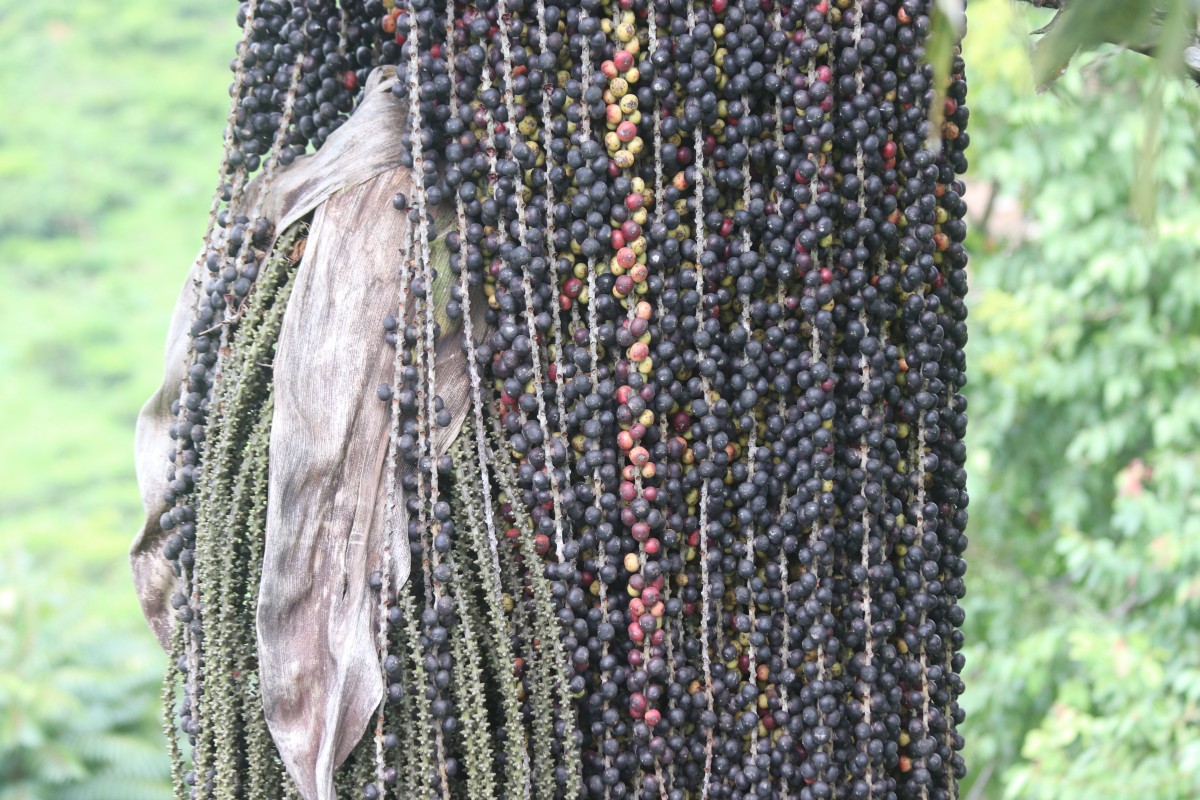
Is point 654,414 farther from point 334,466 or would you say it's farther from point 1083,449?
point 1083,449

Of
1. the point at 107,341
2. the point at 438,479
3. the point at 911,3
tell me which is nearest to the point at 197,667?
the point at 438,479

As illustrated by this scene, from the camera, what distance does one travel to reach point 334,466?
0.93 meters

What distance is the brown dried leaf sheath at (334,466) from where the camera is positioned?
36.2 inches

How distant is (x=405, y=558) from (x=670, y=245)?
1.11 ft

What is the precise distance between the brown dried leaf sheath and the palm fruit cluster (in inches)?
0.9

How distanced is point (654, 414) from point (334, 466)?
271 millimetres

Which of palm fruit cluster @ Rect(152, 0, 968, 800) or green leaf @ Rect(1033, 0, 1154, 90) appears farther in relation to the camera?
palm fruit cluster @ Rect(152, 0, 968, 800)

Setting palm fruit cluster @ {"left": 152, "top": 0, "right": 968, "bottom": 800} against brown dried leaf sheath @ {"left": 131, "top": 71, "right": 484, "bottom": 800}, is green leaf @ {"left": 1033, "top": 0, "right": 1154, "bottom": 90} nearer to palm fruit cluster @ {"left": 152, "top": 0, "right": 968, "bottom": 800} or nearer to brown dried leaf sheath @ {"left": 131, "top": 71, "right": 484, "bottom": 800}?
palm fruit cluster @ {"left": 152, "top": 0, "right": 968, "bottom": 800}

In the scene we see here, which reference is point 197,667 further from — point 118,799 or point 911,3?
point 118,799

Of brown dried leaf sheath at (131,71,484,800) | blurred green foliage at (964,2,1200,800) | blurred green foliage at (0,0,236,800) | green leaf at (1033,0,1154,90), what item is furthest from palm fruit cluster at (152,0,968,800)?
blurred green foliage at (0,0,236,800)

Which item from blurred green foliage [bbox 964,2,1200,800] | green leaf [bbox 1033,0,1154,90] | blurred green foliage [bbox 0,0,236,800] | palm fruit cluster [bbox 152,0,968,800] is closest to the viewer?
green leaf [bbox 1033,0,1154,90]

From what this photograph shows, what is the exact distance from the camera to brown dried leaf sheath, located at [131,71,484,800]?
3.02 ft

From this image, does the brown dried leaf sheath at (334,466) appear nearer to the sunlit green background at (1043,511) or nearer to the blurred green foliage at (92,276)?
the sunlit green background at (1043,511)

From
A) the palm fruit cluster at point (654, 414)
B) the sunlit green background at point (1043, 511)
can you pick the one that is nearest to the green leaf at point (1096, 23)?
the palm fruit cluster at point (654, 414)
